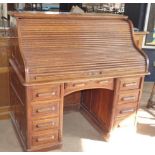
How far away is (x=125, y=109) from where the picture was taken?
2471 millimetres

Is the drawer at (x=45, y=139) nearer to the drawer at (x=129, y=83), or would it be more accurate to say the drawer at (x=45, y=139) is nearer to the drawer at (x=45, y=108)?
the drawer at (x=45, y=108)

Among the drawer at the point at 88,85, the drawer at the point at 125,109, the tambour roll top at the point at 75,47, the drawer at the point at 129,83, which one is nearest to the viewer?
the tambour roll top at the point at 75,47

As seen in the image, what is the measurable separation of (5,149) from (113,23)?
1562 millimetres

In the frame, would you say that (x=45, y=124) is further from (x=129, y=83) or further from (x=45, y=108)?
(x=129, y=83)

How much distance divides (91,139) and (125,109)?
470mm

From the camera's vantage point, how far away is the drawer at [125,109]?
96.0 inches

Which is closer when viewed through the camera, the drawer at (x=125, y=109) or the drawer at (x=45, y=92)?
the drawer at (x=45, y=92)

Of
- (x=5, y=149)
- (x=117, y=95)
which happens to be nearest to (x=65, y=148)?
(x=5, y=149)

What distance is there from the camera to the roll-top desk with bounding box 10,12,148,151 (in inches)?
80.4

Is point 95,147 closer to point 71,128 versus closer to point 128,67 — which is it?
point 71,128

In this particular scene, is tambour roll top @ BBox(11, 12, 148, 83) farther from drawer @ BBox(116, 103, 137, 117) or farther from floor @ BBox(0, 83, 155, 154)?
floor @ BBox(0, 83, 155, 154)

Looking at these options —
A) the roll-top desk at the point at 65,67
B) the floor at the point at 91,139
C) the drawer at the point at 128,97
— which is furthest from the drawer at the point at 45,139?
the drawer at the point at 128,97

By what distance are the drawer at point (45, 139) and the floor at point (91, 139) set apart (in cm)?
13

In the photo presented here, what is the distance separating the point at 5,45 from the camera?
2.60m
